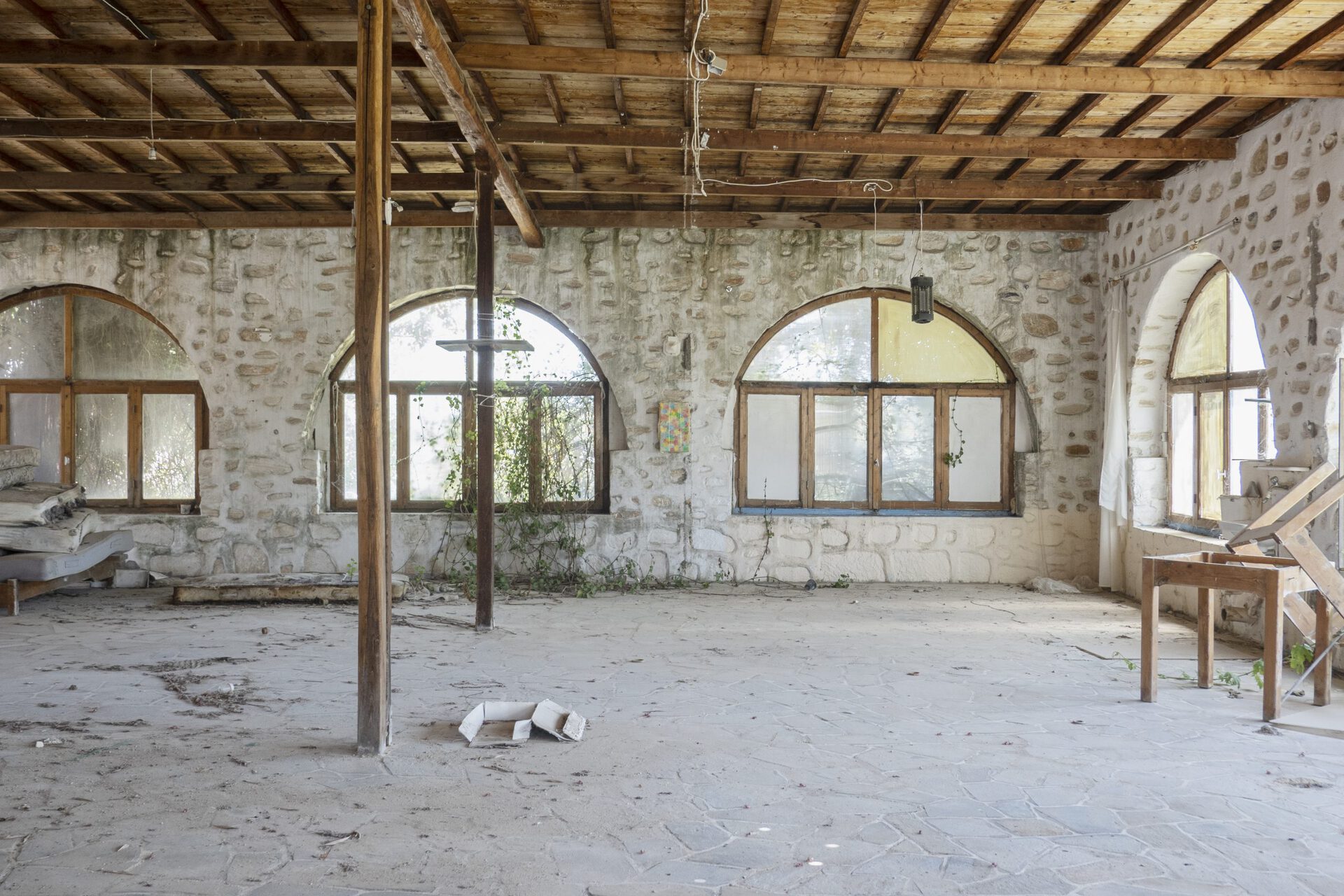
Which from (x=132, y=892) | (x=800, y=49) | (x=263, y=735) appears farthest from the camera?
(x=800, y=49)

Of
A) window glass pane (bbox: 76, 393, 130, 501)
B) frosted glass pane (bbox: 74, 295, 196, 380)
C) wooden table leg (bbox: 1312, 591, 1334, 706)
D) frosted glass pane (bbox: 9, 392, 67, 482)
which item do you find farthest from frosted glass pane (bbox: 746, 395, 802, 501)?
frosted glass pane (bbox: 9, 392, 67, 482)

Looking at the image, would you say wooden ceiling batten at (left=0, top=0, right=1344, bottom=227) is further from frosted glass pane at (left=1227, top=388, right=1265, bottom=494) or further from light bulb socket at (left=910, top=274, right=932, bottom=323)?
frosted glass pane at (left=1227, top=388, right=1265, bottom=494)

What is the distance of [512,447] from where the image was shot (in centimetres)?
832

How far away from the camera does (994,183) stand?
7.31 m

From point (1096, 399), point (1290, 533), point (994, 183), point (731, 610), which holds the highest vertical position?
point (994, 183)

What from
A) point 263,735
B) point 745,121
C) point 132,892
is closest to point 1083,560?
point 745,121

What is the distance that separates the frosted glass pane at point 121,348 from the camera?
8.56 meters

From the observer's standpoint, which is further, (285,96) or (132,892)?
(285,96)

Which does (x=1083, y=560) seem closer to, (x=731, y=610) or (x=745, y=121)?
(x=731, y=610)

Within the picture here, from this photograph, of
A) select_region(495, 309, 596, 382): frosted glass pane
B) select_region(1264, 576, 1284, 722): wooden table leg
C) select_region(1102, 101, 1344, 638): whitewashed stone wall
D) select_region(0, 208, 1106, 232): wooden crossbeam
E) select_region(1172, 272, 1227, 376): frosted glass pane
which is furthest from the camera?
select_region(495, 309, 596, 382): frosted glass pane

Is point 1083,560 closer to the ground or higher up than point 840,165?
closer to the ground

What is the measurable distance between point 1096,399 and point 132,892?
7.98 m

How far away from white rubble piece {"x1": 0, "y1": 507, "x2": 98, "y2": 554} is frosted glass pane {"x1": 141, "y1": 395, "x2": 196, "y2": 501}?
4.45 ft

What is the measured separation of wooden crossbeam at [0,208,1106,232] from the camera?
8117 millimetres
